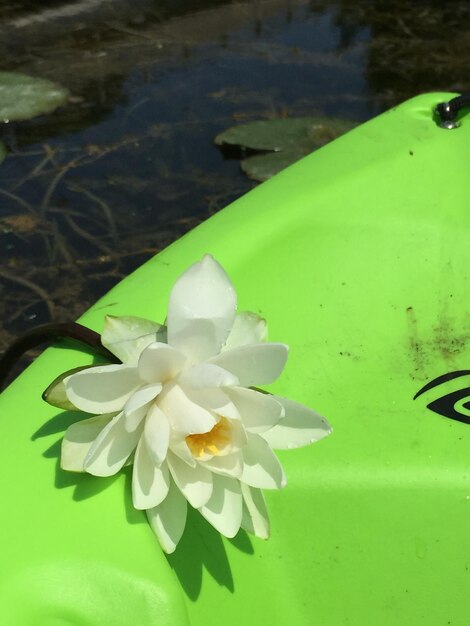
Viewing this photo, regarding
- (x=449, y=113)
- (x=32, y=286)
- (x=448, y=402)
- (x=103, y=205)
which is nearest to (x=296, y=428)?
(x=448, y=402)

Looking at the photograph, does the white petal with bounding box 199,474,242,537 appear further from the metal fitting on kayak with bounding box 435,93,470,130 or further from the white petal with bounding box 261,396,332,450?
the metal fitting on kayak with bounding box 435,93,470,130

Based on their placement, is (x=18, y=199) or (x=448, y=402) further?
(x=18, y=199)

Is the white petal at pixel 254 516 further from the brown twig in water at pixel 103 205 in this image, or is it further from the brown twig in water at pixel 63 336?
the brown twig in water at pixel 103 205

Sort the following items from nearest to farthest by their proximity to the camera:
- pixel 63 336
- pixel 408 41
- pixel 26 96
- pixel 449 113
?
pixel 63 336, pixel 449 113, pixel 26 96, pixel 408 41

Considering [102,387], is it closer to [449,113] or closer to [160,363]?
[160,363]

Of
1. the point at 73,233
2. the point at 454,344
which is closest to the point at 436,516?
the point at 454,344

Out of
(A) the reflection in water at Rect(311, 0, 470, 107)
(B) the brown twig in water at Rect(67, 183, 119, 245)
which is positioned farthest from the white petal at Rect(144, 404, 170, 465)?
(A) the reflection in water at Rect(311, 0, 470, 107)
